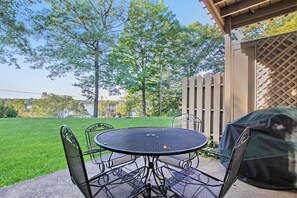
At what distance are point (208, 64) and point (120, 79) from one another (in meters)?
5.90

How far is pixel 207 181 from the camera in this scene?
151 centimetres

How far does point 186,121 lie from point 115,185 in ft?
7.91

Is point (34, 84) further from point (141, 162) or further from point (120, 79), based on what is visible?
point (141, 162)

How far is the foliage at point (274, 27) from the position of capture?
8.26 metres

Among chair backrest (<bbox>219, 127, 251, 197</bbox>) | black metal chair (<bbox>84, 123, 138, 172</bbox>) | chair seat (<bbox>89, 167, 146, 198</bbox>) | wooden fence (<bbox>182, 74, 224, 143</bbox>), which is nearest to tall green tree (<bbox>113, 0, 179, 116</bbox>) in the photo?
wooden fence (<bbox>182, 74, 224, 143</bbox>)

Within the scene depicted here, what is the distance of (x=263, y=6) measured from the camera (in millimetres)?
3072

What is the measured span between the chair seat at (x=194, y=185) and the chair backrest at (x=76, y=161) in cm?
63

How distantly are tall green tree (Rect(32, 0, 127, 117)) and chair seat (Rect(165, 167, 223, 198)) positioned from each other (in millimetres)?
8151

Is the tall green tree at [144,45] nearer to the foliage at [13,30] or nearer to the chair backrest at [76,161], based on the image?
the foliage at [13,30]

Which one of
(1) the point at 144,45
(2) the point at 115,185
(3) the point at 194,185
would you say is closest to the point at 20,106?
(1) the point at 144,45

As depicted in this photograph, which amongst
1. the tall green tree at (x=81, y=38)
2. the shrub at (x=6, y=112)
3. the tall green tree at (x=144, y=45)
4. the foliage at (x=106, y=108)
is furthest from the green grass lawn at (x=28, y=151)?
the tall green tree at (x=144, y=45)

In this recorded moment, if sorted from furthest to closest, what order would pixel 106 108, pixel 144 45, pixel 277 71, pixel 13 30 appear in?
1. pixel 144 45
2. pixel 106 108
3. pixel 13 30
4. pixel 277 71

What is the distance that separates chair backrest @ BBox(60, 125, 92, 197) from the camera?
1.15 m

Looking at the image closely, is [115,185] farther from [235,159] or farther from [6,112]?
[6,112]
